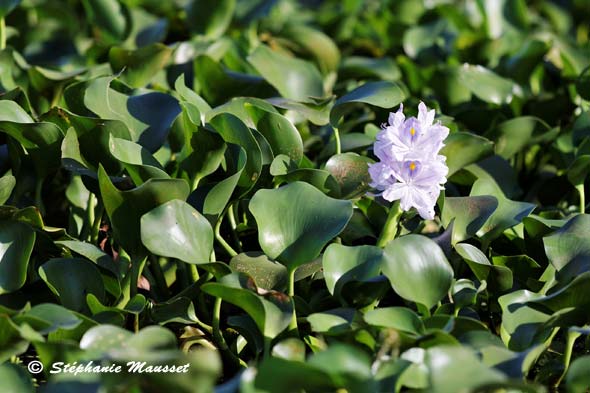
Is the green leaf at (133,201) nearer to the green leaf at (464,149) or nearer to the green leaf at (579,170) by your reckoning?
the green leaf at (464,149)

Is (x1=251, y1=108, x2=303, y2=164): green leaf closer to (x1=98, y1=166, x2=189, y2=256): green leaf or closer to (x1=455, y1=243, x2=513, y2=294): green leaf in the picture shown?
(x1=98, y1=166, x2=189, y2=256): green leaf

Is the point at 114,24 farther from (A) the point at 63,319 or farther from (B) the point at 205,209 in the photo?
(A) the point at 63,319

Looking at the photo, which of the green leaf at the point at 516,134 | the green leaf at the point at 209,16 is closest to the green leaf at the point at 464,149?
the green leaf at the point at 516,134

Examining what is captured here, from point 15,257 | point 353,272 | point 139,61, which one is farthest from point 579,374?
point 139,61

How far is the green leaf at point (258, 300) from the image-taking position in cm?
174

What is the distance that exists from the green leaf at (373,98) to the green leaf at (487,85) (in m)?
0.67

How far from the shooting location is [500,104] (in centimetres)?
294

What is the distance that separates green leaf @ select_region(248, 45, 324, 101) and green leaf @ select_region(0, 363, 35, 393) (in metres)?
1.26

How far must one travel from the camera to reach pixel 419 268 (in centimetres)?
186

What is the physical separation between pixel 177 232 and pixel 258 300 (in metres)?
0.24

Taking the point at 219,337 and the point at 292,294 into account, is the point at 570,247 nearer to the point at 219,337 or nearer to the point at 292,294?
the point at 292,294

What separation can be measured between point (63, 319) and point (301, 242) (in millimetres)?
498

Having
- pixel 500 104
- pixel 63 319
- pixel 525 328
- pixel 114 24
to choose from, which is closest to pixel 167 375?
pixel 63 319

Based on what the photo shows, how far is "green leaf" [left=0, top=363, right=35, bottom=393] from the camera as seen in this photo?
1641 mm
